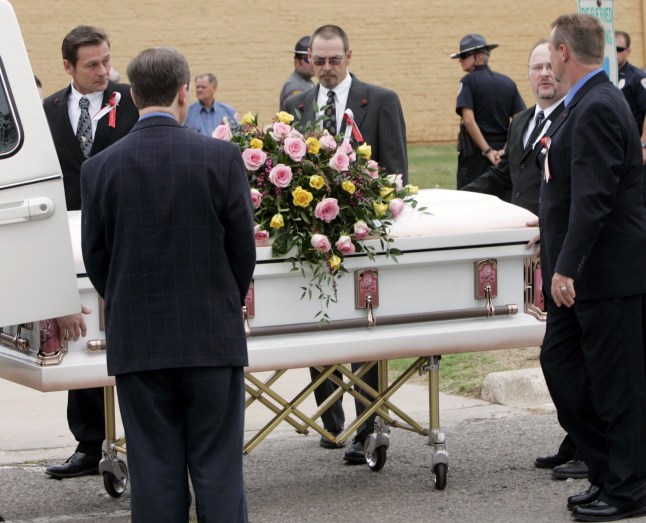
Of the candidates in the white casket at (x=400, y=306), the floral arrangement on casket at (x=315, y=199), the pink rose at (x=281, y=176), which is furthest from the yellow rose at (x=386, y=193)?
the pink rose at (x=281, y=176)

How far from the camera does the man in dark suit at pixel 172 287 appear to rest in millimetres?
3799

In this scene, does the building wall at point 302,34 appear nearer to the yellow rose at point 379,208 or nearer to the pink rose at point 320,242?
the yellow rose at point 379,208

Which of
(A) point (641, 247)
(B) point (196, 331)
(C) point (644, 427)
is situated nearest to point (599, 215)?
(A) point (641, 247)

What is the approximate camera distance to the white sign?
7.25 meters

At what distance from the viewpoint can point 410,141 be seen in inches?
992

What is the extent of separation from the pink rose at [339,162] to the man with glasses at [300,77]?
5300 millimetres

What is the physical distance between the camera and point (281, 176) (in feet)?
16.3

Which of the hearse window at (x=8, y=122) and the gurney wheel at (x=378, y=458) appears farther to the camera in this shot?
the gurney wheel at (x=378, y=458)

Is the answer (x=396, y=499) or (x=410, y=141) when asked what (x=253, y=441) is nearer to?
(x=396, y=499)

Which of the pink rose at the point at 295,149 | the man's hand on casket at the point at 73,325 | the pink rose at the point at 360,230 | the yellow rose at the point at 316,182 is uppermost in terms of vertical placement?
the pink rose at the point at 295,149

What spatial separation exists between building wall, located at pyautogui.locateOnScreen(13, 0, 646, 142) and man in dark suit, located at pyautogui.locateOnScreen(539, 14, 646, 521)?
18.6m

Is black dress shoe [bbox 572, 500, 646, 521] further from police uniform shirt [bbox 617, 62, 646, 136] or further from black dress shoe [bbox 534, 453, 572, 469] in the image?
police uniform shirt [bbox 617, 62, 646, 136]

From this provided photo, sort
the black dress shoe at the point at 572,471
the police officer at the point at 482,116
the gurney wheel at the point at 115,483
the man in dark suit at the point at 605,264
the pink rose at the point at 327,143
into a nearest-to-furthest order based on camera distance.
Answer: the man in dark suit at the point at 605,264 → the pink rose at the point at 327,143 → the gurney wheel at the point at 115,483 → the black dress shoe at the point at 572,471 → the police officer at the point at 482,116

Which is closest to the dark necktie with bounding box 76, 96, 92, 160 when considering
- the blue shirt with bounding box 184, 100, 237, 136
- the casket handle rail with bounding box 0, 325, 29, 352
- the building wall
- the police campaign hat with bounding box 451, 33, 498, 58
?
the casket handle rail with bounding box 0, 325, 29, 352
